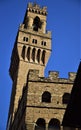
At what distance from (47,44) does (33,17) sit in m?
5.94

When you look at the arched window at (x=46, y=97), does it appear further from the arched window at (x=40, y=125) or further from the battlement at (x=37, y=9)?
the battlement at (x=37, y=9)

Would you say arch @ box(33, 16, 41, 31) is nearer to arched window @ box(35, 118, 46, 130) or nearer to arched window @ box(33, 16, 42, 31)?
arched window @ box(33, 16, 42, 31)

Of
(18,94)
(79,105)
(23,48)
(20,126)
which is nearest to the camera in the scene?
(79,105)

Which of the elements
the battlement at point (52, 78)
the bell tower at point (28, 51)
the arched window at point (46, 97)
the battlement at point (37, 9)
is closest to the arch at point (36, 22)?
the bell tower at point (28, 51)

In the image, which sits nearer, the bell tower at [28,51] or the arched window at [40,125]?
the arched window at [40,125]

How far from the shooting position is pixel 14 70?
1975 inches

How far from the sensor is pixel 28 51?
4816 centimetres

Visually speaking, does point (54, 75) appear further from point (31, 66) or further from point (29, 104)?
point (31, 66)

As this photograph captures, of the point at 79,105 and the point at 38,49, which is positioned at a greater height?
the point at 38,49

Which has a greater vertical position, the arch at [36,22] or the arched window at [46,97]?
the arch at [36,22]

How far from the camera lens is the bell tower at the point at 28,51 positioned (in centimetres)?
4578

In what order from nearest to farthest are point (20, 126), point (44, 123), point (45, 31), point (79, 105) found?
point (79, 105), point (44, 123), point (20, 126), point (45, 31)

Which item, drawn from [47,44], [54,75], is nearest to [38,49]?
[47,44]

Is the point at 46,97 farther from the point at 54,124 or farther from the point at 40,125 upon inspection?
the point at 40,125
